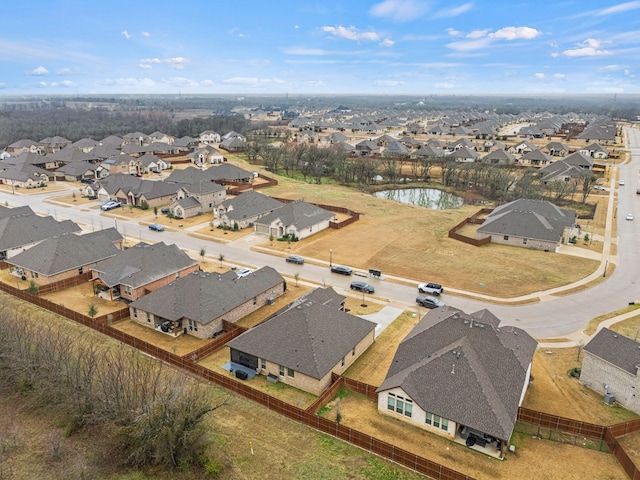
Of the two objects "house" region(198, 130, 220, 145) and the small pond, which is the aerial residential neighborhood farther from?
"house" region(198, 130, 220, 145)

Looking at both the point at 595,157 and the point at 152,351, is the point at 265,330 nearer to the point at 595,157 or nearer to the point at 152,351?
the point at 152,351

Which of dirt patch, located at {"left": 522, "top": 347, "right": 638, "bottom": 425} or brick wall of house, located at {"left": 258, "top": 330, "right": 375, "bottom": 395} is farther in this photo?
brick wall of house, located at {"left": 258, "top": 330, "right": 375, "bottom": 395}

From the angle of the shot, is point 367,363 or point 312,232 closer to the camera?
point 367,363

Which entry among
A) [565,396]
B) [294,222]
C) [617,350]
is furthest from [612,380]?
[294,222]

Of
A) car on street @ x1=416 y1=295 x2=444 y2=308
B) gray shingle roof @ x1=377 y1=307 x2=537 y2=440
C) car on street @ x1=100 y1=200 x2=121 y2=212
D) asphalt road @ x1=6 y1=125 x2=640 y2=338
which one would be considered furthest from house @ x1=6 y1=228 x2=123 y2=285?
gray shingle roof @ x1=377 y1=307 x2=537 y2=440

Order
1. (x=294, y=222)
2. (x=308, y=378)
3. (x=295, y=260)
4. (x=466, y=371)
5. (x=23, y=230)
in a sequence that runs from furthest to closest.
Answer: (x=294, y=222), (x=23, y=230), (x=295, y=260), (x=308, y=378), (x=466, y=371)

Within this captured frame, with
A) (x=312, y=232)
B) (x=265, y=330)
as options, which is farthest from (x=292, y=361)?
(x=312, y=232)

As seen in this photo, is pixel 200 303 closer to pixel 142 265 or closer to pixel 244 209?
pixel 142 265
